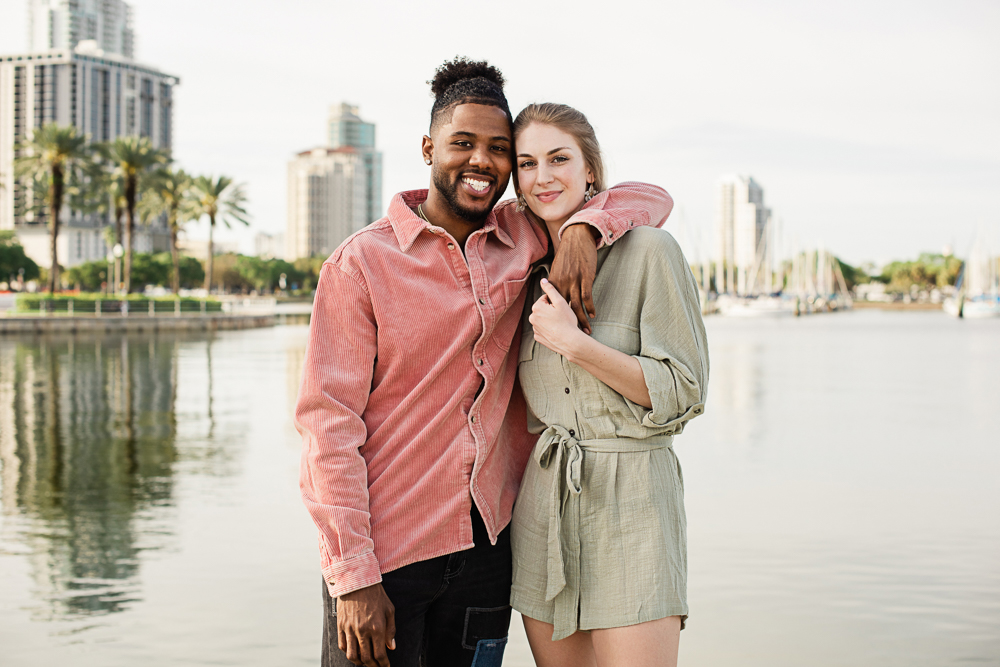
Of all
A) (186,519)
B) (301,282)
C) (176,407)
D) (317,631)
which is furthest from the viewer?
(301,282)

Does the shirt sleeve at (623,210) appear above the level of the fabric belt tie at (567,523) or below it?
above

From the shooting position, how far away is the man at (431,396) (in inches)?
83.2

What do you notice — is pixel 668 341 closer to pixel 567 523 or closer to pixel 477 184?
pixel 567 523

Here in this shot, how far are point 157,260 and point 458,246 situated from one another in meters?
89.3

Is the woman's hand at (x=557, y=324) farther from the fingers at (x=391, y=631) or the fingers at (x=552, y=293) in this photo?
the fingers at (x=391, y=631)

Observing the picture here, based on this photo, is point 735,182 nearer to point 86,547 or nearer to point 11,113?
point 11,113

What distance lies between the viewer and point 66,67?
11550 cm

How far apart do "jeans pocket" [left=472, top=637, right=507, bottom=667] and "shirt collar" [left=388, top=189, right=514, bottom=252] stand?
1.13 m

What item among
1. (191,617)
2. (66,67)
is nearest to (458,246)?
(191,617)

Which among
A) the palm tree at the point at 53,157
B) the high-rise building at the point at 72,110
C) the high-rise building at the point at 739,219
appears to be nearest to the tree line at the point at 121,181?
the palm tree at the point at 53,157

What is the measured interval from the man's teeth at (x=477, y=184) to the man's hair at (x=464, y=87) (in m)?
0.18

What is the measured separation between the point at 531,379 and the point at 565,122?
0.75 m

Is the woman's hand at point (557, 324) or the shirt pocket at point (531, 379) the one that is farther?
the shirt pocket at point (531, 379)

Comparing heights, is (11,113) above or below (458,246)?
above
